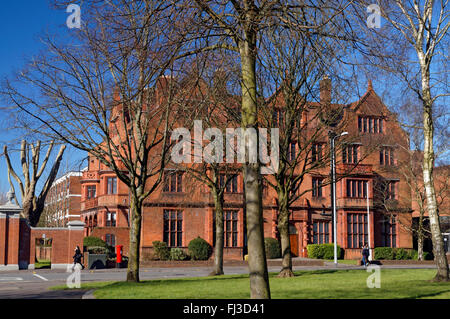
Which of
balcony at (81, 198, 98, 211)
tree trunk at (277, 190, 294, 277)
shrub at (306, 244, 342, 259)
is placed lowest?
shrub at (306, 244, 342, 259)

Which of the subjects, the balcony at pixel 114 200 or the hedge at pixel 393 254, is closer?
the balcony at pixel 114 200

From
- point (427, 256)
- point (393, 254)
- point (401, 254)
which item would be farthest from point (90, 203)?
point (427, 256)

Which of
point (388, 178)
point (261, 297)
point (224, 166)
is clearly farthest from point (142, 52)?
point (388, 178)

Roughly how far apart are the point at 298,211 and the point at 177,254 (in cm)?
1229

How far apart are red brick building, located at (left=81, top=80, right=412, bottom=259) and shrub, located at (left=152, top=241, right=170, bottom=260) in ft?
2.88

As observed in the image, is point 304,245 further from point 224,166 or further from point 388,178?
point 224,166

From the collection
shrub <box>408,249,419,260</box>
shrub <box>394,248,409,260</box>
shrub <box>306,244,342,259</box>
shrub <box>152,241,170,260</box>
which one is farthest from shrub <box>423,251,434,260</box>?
shrub <box>152,241,170,260</box>

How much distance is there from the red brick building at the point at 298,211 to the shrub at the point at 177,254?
1547 mm

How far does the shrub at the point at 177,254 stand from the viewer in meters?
44.1

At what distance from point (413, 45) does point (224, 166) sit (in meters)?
12.3

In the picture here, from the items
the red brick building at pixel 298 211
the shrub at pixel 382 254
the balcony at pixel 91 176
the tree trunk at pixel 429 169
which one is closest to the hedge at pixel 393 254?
the shrub at pixel 382 254

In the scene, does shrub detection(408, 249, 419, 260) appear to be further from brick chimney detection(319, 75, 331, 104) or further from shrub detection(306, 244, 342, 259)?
brick chimney detection(319, 75, 331, 104)

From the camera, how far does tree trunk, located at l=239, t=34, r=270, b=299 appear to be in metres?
10.9

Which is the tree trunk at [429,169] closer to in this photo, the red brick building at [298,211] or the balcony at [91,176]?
the red brick building at [298,211]
